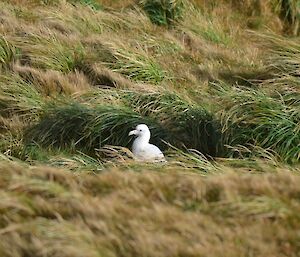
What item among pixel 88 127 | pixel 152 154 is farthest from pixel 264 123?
pixel 88 127

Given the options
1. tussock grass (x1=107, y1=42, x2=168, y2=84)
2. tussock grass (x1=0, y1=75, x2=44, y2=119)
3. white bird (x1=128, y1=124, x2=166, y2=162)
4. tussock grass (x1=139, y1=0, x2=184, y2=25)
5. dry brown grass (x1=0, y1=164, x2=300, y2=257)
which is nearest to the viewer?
dry brown grass (x1=0, y1=164, x2=300, y2=257)

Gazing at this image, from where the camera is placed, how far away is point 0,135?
263 inches

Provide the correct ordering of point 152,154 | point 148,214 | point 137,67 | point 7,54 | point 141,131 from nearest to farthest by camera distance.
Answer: point 148,214
point 152,154
point 141,131
point 137,67
point 7,54

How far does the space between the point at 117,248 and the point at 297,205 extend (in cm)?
89

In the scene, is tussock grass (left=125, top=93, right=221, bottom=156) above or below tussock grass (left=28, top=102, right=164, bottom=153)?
above

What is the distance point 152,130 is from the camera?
661cm

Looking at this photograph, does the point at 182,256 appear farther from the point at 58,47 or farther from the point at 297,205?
the point at 58,47

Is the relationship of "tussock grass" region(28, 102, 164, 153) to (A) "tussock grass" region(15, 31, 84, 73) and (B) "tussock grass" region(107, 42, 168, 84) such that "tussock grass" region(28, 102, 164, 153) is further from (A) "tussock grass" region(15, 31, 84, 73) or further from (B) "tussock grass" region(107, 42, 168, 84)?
(A) "tussock grass" region(15, 31, 84, 73)

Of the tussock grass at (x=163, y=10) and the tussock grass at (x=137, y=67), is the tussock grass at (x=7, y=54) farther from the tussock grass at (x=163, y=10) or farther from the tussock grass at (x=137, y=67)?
the tussock grass at (x=163, y=10)

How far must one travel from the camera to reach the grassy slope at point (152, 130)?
3.21 m

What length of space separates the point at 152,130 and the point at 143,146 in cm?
78

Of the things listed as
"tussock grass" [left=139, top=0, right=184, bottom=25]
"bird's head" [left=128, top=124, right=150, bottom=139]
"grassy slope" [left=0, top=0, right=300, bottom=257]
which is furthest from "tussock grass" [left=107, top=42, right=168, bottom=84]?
"tussock grass" [left=139, top=0, right=184, bottom=25]

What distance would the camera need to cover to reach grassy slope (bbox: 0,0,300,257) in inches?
126

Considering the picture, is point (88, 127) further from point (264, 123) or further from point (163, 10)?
point (163, 10)
